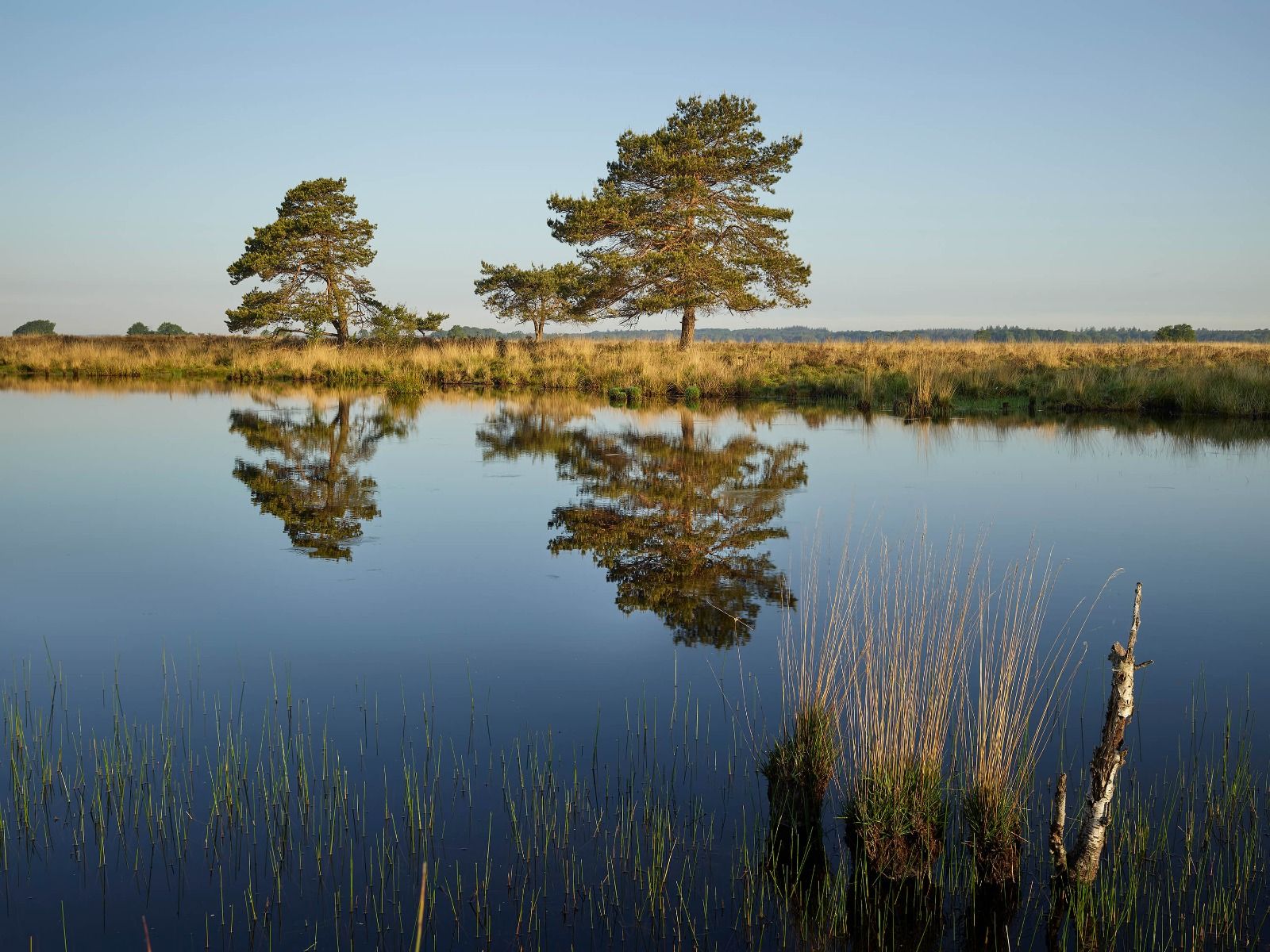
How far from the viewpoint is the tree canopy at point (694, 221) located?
32.1 m

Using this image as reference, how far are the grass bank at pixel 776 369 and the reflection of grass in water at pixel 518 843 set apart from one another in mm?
19515

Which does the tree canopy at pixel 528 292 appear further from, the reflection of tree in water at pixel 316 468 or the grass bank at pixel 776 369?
the reflection of tree in water at pixel 316 468

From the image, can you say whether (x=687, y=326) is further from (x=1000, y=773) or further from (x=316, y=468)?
(x=1000, y=773)

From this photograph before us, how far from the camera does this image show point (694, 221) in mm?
33469

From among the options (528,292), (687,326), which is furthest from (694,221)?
(528,292)

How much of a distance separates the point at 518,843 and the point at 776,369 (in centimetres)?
2705

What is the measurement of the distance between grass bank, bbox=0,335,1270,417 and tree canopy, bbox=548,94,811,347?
2137 mm

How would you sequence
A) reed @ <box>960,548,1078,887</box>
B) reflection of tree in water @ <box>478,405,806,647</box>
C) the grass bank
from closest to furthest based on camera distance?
reed @ <box>960,548,1078,887</box>, reflection of tree in water @ <box>478,405,806,647</box>, the grass bank

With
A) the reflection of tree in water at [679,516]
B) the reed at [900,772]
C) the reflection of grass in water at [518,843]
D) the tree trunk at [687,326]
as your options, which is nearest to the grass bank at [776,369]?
the tree trunk at [687,326]

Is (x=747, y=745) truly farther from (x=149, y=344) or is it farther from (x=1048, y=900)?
(x=149, y=344)

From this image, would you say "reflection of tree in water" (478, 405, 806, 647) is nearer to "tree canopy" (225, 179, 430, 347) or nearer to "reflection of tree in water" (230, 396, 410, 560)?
"reflection of tree in water" (230, 396, 410, 560)

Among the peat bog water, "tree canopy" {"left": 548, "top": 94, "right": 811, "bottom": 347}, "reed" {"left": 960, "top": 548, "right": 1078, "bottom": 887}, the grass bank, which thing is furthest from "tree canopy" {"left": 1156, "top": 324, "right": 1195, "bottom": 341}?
A: "reed" {"left": 960, "top": 548, "right": 1078, "bottom": 887}

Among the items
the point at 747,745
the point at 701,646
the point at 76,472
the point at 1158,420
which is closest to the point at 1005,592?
the point at 701,646

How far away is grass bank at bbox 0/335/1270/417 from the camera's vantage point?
23531 millimetres
